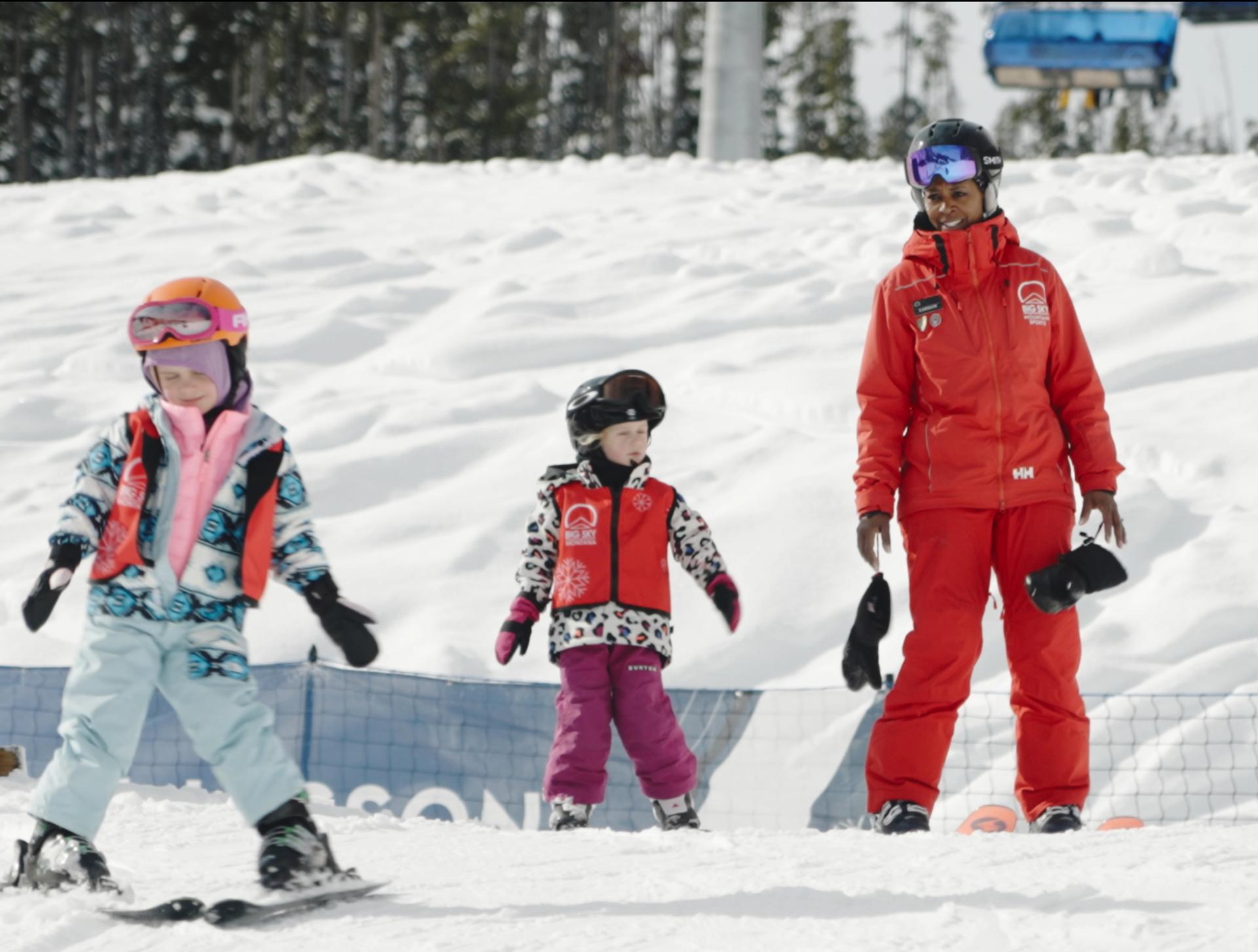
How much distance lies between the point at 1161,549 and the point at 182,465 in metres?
4.33

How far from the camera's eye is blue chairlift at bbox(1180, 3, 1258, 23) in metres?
18.7

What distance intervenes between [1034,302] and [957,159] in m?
0.42

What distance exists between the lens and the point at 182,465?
3176mm

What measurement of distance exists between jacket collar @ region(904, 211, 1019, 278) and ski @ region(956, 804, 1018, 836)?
156 centimetres

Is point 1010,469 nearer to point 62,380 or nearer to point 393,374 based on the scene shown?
point 393,374

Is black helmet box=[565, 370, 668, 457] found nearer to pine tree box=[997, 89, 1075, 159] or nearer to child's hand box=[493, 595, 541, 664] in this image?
child's hand box=[493, 595, 541, 664]

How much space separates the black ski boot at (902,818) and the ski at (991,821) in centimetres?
60

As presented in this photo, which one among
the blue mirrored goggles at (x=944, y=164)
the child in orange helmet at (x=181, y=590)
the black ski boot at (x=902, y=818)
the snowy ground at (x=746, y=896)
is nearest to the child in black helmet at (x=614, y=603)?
the snowy ground at (x=746, y=896)

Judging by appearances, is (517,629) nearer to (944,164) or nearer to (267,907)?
(267,907)

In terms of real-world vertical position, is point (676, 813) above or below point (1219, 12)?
below

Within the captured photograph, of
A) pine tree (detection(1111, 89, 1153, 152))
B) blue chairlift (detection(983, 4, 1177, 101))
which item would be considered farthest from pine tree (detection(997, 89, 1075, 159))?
blue chairlift (detection(983, 4, 1177, 101))

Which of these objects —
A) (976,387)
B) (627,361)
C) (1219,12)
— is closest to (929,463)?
(976,387)

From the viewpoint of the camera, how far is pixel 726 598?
4.32m

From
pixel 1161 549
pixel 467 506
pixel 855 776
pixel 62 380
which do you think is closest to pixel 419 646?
pixel 467 506
